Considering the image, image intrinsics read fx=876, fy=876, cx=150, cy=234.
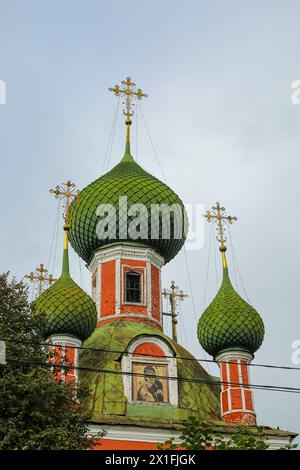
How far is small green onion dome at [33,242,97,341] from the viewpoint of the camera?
18453 mm

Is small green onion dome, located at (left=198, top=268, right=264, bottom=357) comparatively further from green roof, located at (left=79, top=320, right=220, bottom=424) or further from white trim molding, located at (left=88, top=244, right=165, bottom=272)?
white trim molding, located at (left=88, top=244, right=165, bottom=272)

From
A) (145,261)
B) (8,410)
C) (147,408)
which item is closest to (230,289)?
(145,261)

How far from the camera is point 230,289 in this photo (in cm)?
2075

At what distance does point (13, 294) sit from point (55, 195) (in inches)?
354

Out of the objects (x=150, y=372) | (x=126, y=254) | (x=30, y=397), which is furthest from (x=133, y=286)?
(x=30, y=397)

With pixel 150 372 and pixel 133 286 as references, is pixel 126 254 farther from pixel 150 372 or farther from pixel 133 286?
pixel 150 372

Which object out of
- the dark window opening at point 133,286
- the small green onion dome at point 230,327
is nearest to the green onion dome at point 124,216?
the dark window opening at point 133,286

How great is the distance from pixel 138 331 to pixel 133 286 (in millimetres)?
2199

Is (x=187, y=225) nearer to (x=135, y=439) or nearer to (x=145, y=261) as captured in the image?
(x=145, y=261)

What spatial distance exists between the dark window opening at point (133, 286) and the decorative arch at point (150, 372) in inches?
104

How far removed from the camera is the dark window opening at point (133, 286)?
70.8ft

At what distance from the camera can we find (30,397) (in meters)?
11.7

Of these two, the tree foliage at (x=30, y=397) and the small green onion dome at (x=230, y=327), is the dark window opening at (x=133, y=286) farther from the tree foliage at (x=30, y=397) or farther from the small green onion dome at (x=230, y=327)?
the tree foliage at (x=30, y=397)
